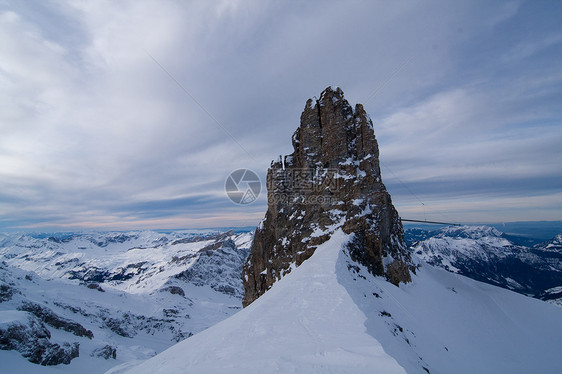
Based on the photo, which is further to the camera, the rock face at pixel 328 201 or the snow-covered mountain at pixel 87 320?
the rock face at pixel 328 201

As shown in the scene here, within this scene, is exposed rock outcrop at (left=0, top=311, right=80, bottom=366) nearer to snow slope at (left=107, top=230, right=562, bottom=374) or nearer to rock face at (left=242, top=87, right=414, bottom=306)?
snow slope at (left=107, top=230, right=562, bottom=374)

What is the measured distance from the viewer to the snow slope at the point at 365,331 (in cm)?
924

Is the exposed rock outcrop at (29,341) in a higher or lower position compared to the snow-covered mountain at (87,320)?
higher

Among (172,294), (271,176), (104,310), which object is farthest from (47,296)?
(271,176)

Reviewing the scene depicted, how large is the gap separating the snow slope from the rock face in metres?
3.11

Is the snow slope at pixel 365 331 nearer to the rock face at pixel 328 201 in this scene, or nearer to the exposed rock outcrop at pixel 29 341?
the rock face at pixel 328 201

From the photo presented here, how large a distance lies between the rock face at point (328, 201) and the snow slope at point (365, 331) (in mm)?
3111

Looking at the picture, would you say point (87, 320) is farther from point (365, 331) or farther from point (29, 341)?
point (365, 331)

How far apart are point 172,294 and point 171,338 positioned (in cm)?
6160

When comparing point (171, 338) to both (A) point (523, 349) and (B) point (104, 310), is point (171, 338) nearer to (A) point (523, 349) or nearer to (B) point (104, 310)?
(B) point (104, 310)

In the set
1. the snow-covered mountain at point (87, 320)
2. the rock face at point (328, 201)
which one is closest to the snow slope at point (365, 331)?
the rock face at point (328, 201)

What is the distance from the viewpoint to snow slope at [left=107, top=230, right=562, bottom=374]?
924 centimetres

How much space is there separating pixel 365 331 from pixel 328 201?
23.6 meters

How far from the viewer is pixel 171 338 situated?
97.3 metres
